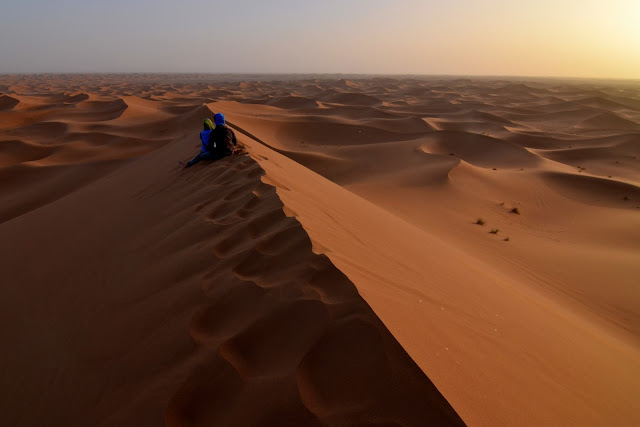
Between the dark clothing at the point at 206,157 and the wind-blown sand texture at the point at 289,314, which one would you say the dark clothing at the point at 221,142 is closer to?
the dark clothing at the point at 206,157

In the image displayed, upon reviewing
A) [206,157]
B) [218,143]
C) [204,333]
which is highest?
[218,143]

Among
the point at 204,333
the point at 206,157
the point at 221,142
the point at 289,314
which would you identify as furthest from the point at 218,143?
the point at 289,314

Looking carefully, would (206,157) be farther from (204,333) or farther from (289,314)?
(289,314)

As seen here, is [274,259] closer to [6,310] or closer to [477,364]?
[477,364]

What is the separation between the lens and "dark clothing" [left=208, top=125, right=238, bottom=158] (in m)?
6.09

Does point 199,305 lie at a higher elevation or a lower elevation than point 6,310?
higher

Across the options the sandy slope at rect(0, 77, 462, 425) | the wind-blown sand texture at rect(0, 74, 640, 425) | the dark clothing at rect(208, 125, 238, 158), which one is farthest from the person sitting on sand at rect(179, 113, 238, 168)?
the sandy slope at rect(0, 77, 462, 425)

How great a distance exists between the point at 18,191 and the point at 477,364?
488 inches

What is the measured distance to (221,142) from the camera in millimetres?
6121

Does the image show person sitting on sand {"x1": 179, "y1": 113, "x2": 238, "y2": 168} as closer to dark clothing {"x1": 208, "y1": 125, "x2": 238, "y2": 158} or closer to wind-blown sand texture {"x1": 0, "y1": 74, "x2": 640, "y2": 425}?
dark clothing {"x1": 208, "y1": 125, "x2": 238, "y2": 158}

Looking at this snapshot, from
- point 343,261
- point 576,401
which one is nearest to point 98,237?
point 343,261

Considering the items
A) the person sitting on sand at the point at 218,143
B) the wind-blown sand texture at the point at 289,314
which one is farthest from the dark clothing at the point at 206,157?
the wind-blown sand texture at the point at 289,314

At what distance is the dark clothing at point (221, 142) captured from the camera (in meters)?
6.09

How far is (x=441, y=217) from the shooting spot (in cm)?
791
